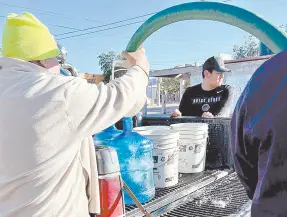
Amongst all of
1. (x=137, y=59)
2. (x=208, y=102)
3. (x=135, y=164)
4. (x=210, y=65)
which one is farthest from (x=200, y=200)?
(x=210, y=65)

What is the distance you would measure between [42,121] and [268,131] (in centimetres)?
84

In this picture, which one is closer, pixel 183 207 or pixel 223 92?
pixel 183 207

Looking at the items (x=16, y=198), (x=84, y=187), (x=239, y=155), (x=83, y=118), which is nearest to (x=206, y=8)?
(x=83, y=118)

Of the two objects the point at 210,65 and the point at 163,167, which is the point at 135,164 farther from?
the point at 210,65

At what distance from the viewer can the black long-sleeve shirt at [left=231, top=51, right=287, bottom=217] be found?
0.73 metres

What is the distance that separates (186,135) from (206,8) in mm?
1094

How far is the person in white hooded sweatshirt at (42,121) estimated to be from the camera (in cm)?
126

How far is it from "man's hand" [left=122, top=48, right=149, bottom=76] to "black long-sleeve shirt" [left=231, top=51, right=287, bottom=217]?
0.89 meters

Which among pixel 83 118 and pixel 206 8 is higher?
pixel 206 8

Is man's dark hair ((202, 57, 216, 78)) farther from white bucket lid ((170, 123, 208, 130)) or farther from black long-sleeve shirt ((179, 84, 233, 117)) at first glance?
white bucket lid ((170, 123, 208, 130))

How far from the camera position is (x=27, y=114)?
49.0 inches

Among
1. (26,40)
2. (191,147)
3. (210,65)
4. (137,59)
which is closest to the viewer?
(26,40)

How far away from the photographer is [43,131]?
1263 mm

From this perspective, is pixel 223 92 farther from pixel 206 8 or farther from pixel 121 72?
pixel 206 8
